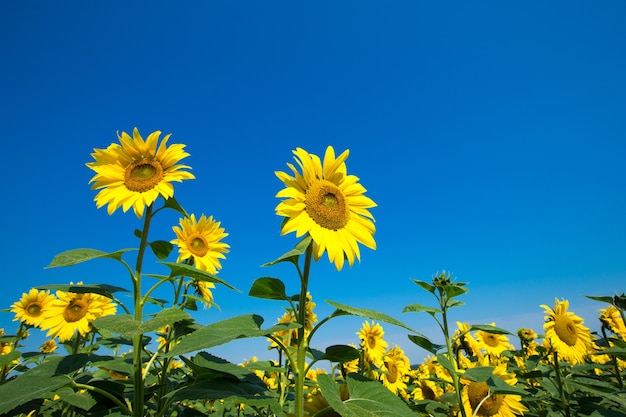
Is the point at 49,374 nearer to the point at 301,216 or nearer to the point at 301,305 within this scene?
the point at 301,305

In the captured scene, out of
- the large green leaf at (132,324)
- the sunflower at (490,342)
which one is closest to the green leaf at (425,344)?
the large green leaf at (132,324)

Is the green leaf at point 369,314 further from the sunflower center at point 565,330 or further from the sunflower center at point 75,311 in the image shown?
the sunflower center at point 75,311

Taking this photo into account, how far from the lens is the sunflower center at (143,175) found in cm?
322

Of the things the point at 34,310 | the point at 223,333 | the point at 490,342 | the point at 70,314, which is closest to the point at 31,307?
the point at 34,310

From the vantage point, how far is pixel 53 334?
5121 millimetres

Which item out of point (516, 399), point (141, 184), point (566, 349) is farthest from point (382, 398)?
point (566, 349)

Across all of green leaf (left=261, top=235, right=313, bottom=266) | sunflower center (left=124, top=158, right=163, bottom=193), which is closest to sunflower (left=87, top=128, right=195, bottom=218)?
sunflower center (left=124, top=158, right=163, bottom=193)

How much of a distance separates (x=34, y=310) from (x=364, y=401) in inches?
265

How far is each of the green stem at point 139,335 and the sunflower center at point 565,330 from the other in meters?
5.19

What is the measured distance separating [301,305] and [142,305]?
1142 millimetres

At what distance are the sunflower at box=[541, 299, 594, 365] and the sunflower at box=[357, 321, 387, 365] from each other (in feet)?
10.2

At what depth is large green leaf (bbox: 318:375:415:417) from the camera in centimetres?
174

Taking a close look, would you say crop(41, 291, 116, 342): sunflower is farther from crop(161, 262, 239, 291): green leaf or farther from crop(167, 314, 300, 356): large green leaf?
crop(167, 314, 300, 356): large green leaf

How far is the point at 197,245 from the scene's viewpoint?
5336mm
